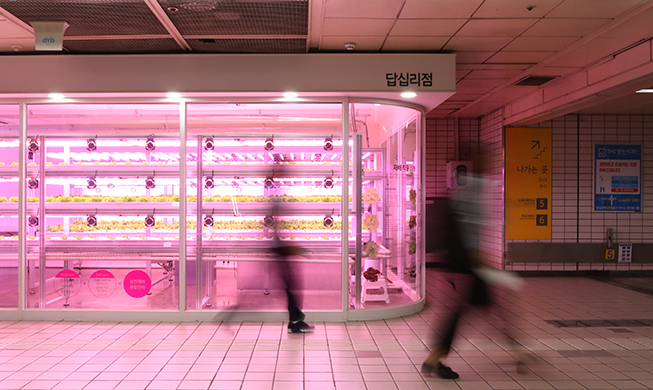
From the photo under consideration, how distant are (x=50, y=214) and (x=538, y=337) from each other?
19.2 ft

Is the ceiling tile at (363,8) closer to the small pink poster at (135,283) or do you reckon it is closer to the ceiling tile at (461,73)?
the ceiling tile at (461,73)

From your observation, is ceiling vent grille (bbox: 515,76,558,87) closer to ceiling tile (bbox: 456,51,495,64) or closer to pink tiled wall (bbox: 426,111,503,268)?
ceiling tile (bbox: 456,51,495,64)

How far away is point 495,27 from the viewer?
477 cm

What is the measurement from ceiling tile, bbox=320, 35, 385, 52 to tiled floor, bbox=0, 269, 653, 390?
3182 millimetres

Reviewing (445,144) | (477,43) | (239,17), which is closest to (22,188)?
(239,17)

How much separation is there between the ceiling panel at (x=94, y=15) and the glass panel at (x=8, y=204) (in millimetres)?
1696

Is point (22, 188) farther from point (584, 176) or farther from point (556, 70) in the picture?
point (584, 176)

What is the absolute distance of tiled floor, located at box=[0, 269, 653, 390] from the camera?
367cm

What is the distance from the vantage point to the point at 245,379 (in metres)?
3.71

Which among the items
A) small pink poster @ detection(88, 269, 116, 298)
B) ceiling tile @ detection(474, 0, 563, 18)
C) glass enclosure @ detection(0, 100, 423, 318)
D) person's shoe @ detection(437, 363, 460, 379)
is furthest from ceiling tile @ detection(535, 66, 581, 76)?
small pink poster @ detection(88, 269, 116, 298)

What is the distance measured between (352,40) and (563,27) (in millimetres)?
2166

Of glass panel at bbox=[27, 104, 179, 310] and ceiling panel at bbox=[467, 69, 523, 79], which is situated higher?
ceiling panel at bbox=[467, 69, 523, 79]

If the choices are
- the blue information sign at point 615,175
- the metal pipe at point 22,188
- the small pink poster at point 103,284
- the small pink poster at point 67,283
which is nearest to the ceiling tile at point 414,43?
the small pink poster at point 103,284

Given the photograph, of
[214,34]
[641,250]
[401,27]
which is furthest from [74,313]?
[641,250]
